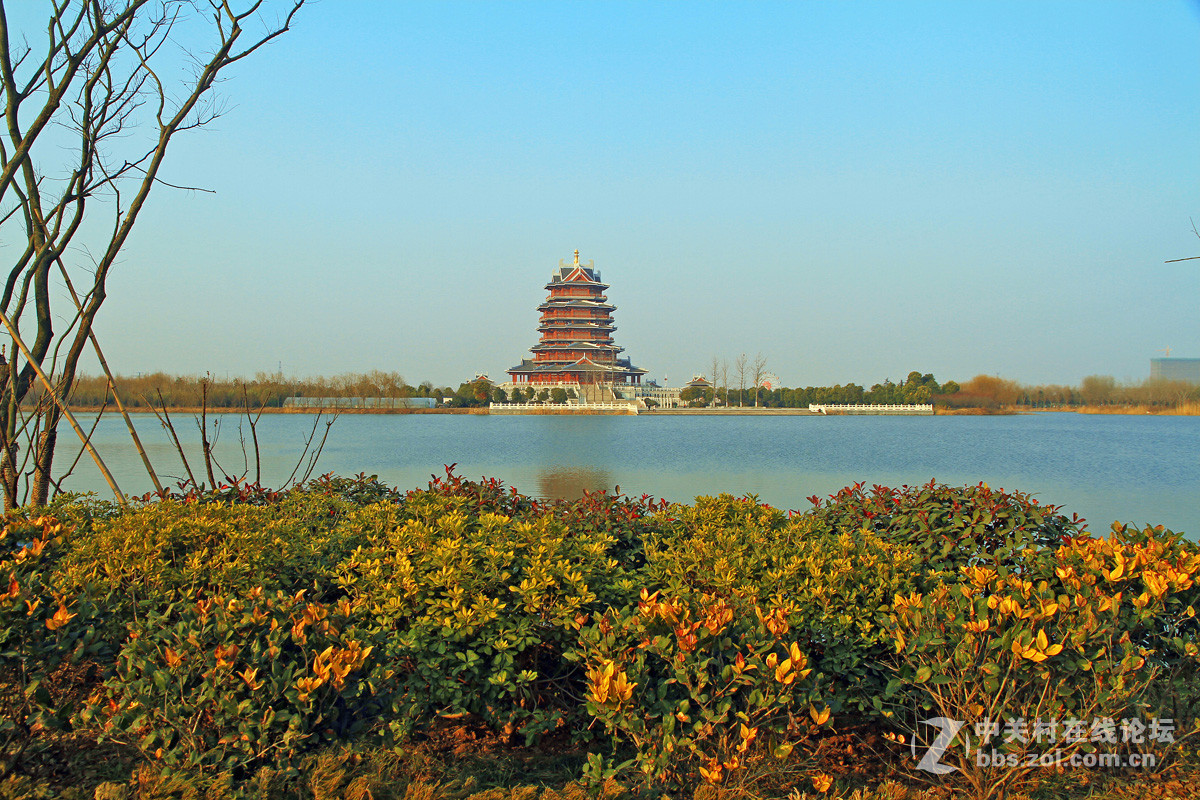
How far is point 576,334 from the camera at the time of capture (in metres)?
51.5

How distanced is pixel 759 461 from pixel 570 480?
21.6 feet

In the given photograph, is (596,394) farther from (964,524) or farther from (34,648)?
(34,648)

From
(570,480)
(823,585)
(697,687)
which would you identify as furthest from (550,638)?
(570,480)

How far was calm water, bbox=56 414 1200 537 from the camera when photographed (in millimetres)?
12172

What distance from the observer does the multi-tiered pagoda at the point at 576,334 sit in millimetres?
51062

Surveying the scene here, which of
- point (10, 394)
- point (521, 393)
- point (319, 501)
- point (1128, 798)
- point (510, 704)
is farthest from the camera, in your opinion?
point (521, 393)

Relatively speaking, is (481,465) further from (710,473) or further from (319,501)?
(319,501)

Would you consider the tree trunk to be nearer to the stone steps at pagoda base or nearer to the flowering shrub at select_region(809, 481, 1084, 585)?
the flowering shrub at select_region(809, 481, 1084, 585)

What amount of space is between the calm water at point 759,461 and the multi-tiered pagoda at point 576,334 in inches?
662

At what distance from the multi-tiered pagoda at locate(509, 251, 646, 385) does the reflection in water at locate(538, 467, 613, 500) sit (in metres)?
33.7

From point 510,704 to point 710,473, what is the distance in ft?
44.9

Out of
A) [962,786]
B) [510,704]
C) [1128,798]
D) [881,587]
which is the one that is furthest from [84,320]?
[1128,798]

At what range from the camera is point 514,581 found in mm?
2459

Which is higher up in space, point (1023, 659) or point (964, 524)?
point (964, 524)
